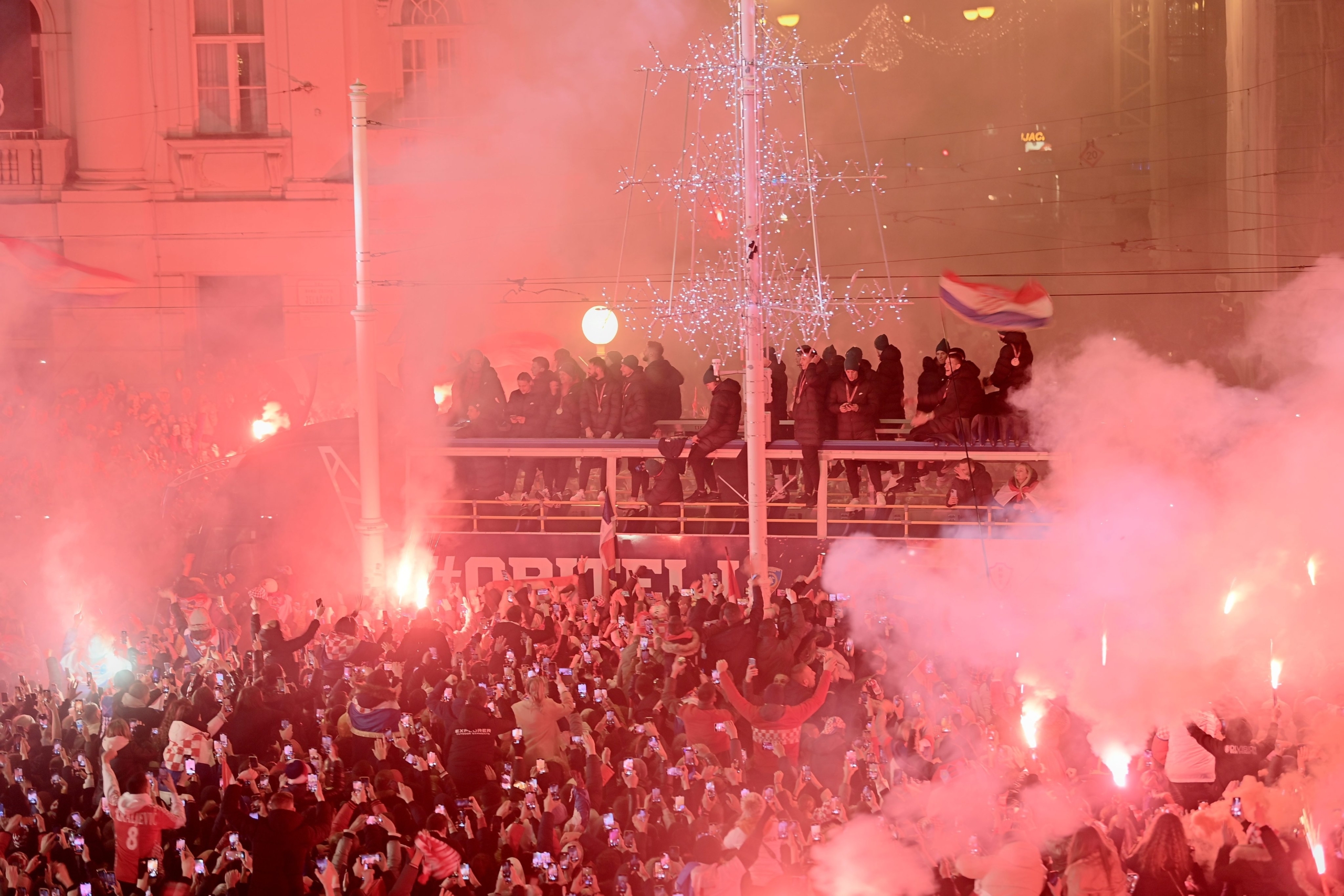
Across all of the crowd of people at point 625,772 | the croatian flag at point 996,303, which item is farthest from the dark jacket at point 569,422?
the croatian flag at point 996,303

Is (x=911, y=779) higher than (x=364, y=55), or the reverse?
(x=364, y=55)

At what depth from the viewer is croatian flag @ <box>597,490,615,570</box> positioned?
1409cm

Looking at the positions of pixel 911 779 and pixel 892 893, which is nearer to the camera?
pixel 892 893

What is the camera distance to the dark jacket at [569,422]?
15.2 m

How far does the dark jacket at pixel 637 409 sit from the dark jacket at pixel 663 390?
0.06 m

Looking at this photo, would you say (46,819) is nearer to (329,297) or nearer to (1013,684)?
(1013,684)

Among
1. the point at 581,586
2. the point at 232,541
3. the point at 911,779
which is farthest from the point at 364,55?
the point at 911,779

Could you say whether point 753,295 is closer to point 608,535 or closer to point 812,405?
point 812,405

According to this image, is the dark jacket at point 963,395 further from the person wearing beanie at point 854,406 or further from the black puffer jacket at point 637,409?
the black puffer jacket at point 637,409

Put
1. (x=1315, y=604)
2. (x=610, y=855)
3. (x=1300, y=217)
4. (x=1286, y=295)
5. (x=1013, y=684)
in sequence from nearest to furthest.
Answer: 1. (x=610, y=855)
2. (x=1013, y=684)
3. (x=1315, y=604)
4. (x=1286, y=295)
5. (x=1300, y=217)

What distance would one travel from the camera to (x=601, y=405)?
15039 mm

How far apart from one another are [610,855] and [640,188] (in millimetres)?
15049

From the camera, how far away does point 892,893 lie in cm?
818

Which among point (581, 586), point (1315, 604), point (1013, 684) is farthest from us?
point (581, 586)
